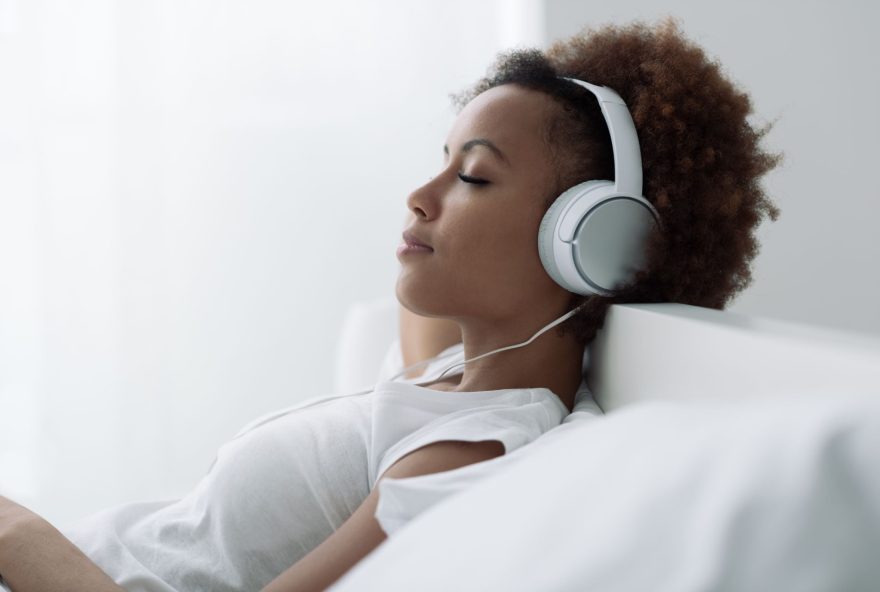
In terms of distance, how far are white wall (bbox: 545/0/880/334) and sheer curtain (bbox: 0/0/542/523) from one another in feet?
3.47

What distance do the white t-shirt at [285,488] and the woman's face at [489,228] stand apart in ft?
0.37

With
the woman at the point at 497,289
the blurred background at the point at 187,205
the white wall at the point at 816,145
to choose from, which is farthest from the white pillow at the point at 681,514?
the blurred background at the point at 187,205

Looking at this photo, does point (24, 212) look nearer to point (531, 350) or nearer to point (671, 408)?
point (531, 350)

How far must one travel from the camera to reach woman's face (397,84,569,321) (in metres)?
1.01

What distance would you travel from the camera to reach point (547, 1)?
2248 millimetres

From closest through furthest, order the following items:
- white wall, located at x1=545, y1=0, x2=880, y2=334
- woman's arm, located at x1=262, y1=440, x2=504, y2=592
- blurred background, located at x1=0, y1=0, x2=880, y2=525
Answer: woman's arm, located at x1=262, y1=440, x2=504, y2=592 → white wall, located at x1=545, y1=0, x2=880, y2=334 → blurred background, located at x1=0, y1=0, x2=880, y2=525

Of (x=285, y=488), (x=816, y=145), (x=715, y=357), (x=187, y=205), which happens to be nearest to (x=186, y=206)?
(x=187, y=205)

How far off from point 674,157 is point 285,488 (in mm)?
573

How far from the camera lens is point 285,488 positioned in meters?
0.90

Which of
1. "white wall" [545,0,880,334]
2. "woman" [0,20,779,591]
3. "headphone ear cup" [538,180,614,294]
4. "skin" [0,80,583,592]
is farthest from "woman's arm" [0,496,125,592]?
"white wall" [545,0,880,334]

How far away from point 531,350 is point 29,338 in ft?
7.89

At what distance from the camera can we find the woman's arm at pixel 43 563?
2.58 ft

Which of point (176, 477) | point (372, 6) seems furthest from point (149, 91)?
point (176, 477)

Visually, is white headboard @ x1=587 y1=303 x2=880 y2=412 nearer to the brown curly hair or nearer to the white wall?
the brown curly hair
